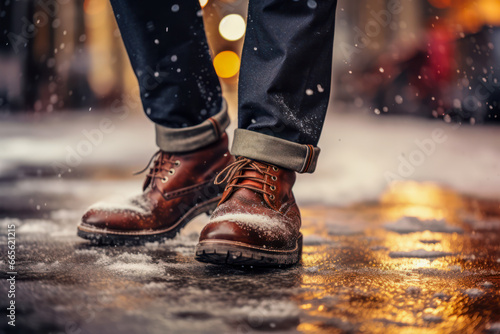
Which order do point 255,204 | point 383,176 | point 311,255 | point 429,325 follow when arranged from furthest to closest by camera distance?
1. point 383,176
2. point 311,255
3. point 255,204
4. point 429,325

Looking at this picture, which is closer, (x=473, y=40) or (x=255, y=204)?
(x=255, y=204)

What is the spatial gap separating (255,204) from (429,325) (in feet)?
1.89

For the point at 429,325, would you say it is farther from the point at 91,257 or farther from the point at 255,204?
the point at 91,257

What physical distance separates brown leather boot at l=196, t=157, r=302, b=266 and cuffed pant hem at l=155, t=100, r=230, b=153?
247 mm

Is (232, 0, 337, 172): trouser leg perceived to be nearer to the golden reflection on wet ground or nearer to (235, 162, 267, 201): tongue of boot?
(235, 162, 267, 201): tongue of boot

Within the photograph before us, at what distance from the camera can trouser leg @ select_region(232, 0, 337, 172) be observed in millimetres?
1445

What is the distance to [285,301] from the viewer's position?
3.52 feet

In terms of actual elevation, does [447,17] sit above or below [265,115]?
above

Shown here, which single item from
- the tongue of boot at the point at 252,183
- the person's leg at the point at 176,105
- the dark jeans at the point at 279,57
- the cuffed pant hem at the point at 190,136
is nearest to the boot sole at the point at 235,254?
the tongue of boot at the point at 252,183

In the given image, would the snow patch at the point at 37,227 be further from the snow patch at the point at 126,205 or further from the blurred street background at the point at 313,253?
the snow patch at the point at 126,205

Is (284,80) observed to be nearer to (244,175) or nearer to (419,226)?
(244,175)

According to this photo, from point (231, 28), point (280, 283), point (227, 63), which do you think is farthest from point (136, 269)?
point (227, 63)

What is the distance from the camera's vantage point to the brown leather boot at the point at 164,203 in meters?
1.63

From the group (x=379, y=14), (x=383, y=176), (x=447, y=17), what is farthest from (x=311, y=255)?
(x=379, y=14)
